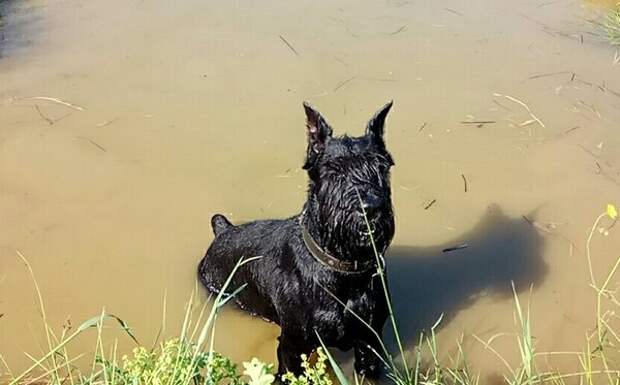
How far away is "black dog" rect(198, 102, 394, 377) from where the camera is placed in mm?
3904

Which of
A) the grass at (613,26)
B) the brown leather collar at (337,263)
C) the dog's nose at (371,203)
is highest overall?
the dog's nose at (371,203)

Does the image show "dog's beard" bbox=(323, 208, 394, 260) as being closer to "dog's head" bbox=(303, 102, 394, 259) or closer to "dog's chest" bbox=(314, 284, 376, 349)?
"dog's head" bbox=(303, 102, 394, 259)

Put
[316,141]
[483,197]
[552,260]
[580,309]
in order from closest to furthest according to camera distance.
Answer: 1. [316,141]
2. [580,309]
3. [552,260]
4. [483,197]

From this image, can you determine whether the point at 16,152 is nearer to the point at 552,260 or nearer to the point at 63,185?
the point at 63,185

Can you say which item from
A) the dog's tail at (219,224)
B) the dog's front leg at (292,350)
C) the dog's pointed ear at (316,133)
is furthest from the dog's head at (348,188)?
the dog's tail at (219,224)

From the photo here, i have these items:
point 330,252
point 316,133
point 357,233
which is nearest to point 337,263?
point 330,252

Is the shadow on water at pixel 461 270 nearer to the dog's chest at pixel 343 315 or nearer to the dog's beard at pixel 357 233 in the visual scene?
the dog's chest at pixel 343 315

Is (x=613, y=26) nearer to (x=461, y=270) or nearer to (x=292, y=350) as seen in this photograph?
(x=461, y=270)

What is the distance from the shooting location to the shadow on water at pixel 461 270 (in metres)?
5.42

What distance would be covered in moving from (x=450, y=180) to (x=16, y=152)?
142 inches

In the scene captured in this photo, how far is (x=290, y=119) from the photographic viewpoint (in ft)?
23.6

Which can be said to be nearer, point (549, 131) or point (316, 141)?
point (316, 141)

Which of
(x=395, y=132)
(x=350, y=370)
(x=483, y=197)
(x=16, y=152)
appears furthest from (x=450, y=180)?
(x=16, y=152)

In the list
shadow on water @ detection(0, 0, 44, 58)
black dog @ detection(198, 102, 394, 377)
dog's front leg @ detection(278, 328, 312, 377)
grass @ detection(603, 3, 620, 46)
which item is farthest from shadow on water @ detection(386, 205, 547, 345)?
shadow on water @ detection(0, 0, 44, 58)
